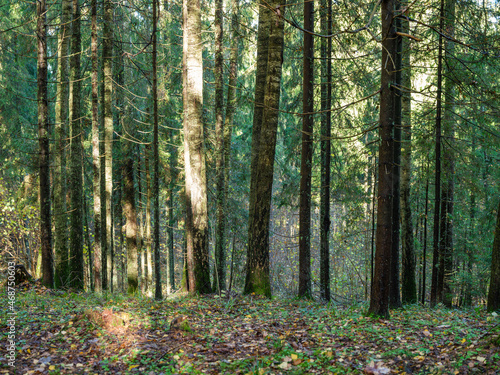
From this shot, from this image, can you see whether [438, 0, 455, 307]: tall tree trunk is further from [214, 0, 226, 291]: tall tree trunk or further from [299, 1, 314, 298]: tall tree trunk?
[214, 0, 226, 291]: tall tree trunk

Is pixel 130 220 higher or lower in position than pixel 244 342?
higher

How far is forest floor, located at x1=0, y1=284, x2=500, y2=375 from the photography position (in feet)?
15.5

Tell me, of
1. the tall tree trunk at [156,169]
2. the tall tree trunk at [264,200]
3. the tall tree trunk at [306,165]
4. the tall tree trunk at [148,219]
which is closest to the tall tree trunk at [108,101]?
the tall tree trunk at [156,169]

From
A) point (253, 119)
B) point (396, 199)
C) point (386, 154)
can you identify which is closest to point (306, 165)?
point (253, 119)

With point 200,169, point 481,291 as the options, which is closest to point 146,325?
point 200,169

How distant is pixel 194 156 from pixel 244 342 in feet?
16.1

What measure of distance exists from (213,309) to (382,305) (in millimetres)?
3572

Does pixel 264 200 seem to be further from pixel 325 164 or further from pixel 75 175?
pixel 75 175

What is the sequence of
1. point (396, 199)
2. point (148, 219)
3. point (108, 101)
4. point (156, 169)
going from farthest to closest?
point (148, 219) < point (108, 101) < point (156, 169) < point (396, 199)

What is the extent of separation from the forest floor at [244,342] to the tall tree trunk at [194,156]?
63.8 inches

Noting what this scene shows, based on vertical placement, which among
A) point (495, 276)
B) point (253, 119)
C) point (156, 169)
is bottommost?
point (495, 276)

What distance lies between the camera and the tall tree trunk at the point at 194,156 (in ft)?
30.3

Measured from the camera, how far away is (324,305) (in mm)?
9133

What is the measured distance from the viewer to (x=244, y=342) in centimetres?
597
